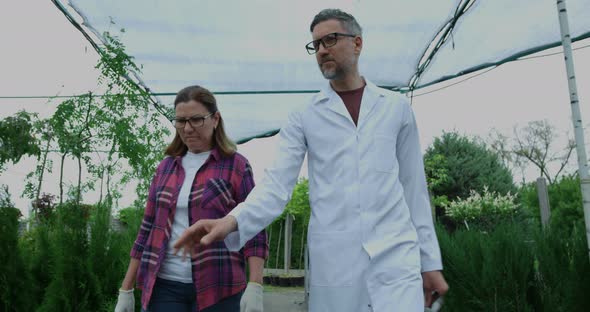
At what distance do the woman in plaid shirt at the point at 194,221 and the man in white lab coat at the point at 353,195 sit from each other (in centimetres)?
53

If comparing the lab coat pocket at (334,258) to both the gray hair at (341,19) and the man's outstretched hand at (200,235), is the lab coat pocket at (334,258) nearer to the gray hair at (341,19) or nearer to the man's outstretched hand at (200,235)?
the man's outstretched hand at (200,235)

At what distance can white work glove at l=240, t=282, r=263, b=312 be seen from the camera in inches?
88.7

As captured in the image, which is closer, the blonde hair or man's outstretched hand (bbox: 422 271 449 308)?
man's outstretched hand (bbox: 422 271 449 308)

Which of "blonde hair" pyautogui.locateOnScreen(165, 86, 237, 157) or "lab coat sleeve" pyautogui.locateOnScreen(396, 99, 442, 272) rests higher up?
"blonde hair" pyautogui.locateOnScreen(165, 86, 237, 157)

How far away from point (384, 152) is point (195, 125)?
40.2 inches

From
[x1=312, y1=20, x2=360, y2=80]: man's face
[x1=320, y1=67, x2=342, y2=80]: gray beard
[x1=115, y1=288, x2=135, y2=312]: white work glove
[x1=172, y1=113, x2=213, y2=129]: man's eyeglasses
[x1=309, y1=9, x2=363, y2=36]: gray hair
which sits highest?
[x1=309, y1=9, x2=363, y2=36]: gray hair

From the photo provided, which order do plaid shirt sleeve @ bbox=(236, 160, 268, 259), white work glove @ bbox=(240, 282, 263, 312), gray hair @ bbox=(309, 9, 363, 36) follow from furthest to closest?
1. plaid shirt sleeve @ bbox=(236, 160, 268, 259)
2. white work glove @ bbox=(240, 282, 263, 312)
3. gray hair @ bbox=(309, 9, 363, 36)

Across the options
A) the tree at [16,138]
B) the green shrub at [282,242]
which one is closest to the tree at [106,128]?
the tree at [16,138]

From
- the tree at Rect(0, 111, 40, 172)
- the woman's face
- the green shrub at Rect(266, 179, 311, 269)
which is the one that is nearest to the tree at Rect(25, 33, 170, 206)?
the tree at Rect(0, 111, 40, 172)

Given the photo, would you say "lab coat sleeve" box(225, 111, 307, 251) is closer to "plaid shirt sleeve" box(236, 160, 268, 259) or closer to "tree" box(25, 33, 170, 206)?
"plaid shirt sleeve" box(236, 160, 268, 259)

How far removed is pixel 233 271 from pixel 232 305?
0.16 m

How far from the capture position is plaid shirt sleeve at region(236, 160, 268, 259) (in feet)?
8.07

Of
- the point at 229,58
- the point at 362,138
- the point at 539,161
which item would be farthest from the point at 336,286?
the point at 539,161

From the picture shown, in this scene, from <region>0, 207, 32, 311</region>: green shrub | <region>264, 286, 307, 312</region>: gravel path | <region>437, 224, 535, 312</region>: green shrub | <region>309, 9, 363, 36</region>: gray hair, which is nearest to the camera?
<region>309, 9, 363, 36</region>: gray hair
